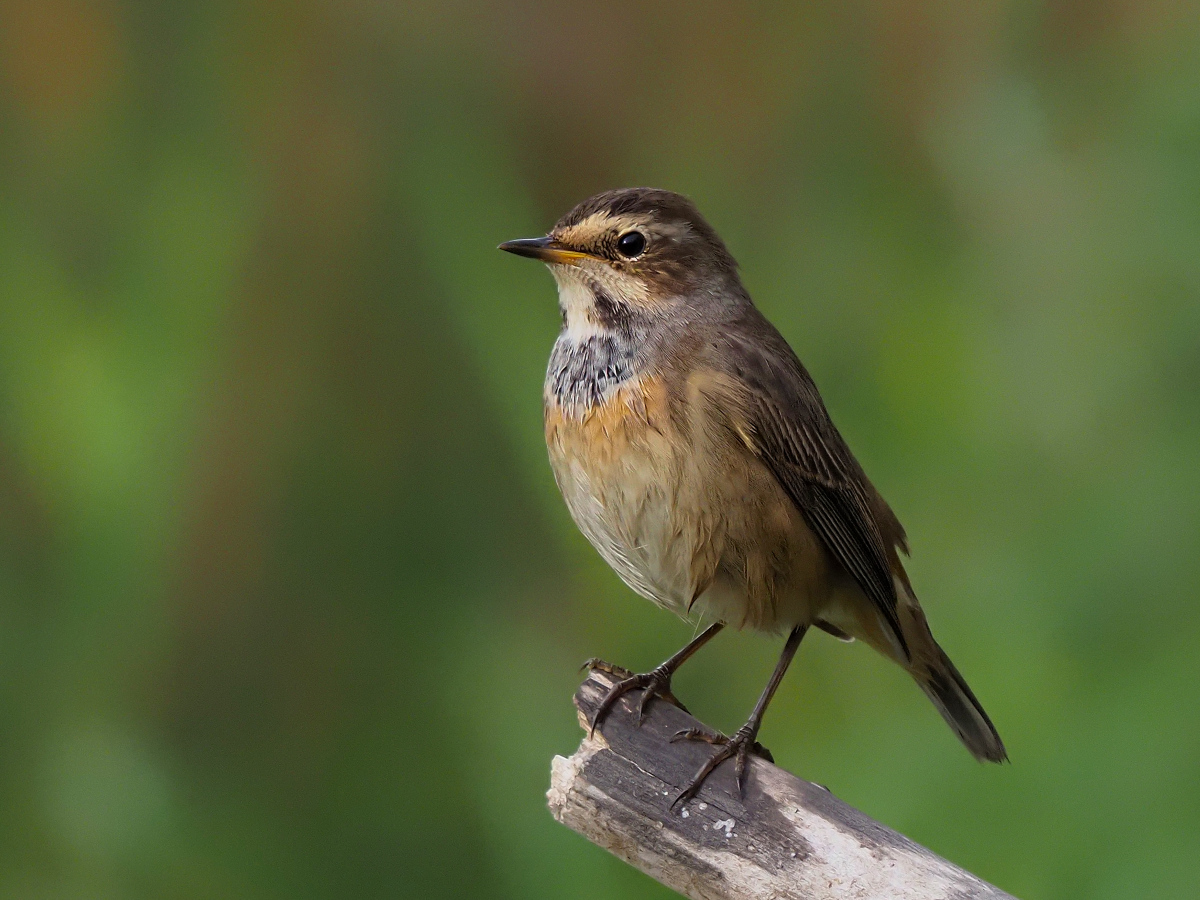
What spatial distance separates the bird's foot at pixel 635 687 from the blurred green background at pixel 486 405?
714 mm

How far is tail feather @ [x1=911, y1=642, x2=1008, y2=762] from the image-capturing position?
10.8 ft

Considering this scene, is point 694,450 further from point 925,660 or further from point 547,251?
point 925,660

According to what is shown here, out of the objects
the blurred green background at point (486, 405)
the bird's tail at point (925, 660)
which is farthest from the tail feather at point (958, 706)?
the blurred green background at point (486, 405)

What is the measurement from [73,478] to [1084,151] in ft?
10.1

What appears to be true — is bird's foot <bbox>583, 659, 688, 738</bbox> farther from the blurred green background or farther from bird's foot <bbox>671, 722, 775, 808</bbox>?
the blurred green background

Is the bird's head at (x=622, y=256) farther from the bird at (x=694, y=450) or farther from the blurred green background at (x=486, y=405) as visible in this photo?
the blurred green background at (x=486, y=405)

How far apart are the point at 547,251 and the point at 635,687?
977mm

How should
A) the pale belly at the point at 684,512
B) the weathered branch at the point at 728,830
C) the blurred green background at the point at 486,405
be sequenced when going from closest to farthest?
the weathered branch at the point at 728,830
the pale belly at the point at 684,512
the blurred green background at the point at 486,405

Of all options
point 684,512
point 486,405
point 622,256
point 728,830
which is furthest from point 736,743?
point 486,405

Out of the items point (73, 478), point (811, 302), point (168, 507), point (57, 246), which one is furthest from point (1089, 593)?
point (57, 246)

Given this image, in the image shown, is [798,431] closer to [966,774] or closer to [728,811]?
[728,811]

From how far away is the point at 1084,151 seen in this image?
13.3ft

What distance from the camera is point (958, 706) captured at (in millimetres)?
3348

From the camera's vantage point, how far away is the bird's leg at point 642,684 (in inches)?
115
